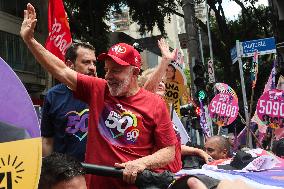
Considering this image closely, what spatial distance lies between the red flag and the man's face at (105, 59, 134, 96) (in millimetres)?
1990

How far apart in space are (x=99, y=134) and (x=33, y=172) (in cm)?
111

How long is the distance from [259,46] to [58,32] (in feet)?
17.6

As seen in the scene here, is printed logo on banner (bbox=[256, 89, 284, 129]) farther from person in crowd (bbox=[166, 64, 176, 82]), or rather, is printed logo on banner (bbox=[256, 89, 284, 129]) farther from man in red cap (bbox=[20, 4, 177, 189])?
man in red cap (bbox=[20, 4, 177, 189])

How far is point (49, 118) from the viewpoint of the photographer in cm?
319

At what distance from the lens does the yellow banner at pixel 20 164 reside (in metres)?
1.48

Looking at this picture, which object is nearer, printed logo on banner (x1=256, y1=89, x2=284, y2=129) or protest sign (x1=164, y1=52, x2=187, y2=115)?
protest sign (x1=164, y1=52, x2=187, y2=115)

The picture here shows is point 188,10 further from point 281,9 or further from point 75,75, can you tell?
point 75,75

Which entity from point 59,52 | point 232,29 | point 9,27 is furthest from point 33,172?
point 232,29


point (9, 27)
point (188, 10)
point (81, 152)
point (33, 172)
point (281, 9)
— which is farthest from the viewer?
point (9, 27)

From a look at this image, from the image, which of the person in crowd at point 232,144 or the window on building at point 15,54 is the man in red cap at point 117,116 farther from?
the window on building at point 15,54

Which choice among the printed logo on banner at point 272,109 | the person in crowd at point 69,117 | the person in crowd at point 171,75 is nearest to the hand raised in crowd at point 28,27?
the person in crowd at point 69,117

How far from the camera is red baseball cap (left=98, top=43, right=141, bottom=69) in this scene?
8.81 ft

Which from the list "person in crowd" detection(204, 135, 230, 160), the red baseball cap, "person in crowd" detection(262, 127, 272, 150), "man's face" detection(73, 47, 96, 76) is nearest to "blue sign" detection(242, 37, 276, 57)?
"person in crowd" detection(262, 127, 272, 150)

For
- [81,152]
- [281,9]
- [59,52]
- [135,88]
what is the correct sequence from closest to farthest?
1. [135,88]
2. [81,152]
3. [59,52]
4. [281,9]
